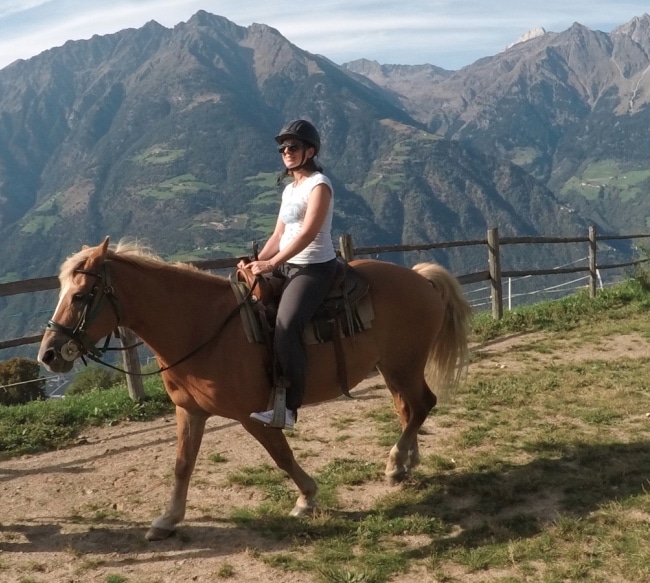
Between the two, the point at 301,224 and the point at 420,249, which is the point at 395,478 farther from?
the point at 420,249

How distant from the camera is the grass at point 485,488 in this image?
4012 millimetres

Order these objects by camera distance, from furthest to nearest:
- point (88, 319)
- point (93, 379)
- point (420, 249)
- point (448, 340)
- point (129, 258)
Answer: point (93, 379), point (420, 249), point (448, 340), point (129, 258), point (88, 319)

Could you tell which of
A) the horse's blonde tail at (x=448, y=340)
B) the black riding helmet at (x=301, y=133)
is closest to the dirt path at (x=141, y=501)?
the horse's blonde tail at (x=448, y=340)

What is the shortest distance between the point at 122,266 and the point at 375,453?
10.00 ft

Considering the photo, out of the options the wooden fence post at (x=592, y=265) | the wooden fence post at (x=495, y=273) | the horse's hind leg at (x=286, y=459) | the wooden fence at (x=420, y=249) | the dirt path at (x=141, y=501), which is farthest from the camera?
the wooden fence post at (x=592, y=265)

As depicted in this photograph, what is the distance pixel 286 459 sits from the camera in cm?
461

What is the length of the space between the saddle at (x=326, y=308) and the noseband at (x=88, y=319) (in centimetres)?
89

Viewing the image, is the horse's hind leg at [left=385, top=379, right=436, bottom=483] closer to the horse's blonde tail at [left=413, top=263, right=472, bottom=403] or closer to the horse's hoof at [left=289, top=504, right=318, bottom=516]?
the horse's blonde tail at [left=413, top=263, right=472, bottom=403]

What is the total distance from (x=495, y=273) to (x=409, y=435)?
800 cm

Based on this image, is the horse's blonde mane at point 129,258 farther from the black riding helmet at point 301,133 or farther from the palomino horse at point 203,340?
the black riding helmet at point 301,133

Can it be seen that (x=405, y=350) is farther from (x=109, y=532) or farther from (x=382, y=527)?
(x=109, y=532)

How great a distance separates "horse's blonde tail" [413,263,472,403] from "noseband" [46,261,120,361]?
2.75 meters

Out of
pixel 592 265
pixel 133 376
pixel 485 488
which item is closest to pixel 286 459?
pixel 485 488

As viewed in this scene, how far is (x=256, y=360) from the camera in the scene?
175 inches
